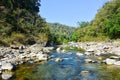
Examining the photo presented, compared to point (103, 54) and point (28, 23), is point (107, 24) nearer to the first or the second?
point (28, 23)

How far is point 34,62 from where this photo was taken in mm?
24719

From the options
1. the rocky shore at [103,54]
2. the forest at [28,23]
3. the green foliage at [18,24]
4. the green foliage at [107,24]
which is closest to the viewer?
the rocky shore at [103,54]

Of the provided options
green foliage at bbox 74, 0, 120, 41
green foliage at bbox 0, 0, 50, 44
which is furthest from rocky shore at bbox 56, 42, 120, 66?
green foliage at bbox 74, 0, 120, 41

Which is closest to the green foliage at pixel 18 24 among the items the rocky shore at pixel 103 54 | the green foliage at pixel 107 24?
the rocky shore at pixel 103 54

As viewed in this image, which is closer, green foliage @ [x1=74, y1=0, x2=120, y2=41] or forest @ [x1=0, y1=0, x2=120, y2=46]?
forest @ [x1=0, y1=0, x2=120, y2=46]

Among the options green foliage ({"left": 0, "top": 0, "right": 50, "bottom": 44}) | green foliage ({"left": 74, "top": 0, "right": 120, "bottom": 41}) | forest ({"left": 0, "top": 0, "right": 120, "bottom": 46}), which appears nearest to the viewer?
green foliage ({"left": 0, "top": 0, "right": 50, "bottom": 44})

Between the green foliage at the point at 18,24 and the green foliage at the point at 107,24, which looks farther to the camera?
the green foliage at the point at 107,24

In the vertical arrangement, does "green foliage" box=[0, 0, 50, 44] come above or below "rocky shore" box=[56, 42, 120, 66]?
above

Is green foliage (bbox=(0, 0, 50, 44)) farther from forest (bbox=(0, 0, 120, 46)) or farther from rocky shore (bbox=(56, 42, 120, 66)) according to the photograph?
rocky shore (bbox=(56, 42, 120, 66))

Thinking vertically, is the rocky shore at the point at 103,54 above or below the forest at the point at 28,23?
below

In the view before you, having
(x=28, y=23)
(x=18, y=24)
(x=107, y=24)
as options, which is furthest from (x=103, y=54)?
(x=107, y=24)

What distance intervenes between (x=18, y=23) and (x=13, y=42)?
25.9 feet

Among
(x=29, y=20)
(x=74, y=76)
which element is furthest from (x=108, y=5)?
(x=74, y=76)

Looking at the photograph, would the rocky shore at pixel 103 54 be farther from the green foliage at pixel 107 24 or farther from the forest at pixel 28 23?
the green foliage at pixel 107 24
